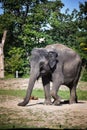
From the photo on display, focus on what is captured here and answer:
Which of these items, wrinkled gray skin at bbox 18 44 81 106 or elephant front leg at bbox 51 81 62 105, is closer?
wrinkled gray skin at bbox 18 44 81 106

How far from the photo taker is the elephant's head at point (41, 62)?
16391 millimetres

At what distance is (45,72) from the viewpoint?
16.8 m

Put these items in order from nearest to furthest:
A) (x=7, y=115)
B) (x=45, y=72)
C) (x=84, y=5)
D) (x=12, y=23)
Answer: (x=7, y=115)
(x=45, y=72)
(x=84, y=5)
(x=12, y=23)

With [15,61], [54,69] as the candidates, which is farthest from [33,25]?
[54,69]

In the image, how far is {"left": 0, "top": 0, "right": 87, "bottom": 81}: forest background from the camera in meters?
58.4

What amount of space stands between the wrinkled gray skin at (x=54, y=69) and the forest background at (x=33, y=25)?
3813cm

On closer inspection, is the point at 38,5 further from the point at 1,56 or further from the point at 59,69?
the point at 59,69

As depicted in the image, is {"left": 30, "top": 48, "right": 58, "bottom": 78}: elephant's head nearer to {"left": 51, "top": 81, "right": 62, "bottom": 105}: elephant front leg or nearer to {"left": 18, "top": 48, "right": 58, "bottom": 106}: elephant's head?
{"left": 18, "top": 48, "right": 58, "bottom": 106}: elephant's head

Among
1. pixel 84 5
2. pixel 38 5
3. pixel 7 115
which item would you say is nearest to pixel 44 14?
pixel 38 5

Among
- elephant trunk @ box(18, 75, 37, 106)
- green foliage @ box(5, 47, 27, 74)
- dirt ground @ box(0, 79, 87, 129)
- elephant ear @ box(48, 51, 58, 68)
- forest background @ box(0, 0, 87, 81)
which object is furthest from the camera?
forest background @ box(0, 0, 87, 81)

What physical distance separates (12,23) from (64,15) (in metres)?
7.91

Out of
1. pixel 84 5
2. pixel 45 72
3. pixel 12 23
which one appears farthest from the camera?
pixel 12 23

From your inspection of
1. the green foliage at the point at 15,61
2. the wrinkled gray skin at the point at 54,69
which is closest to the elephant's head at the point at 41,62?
the wrinkled gray skin at the point at 54,69

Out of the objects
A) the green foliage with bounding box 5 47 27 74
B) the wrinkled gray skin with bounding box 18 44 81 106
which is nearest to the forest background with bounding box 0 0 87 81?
the green foliage with bounding box 5 47 27 74
